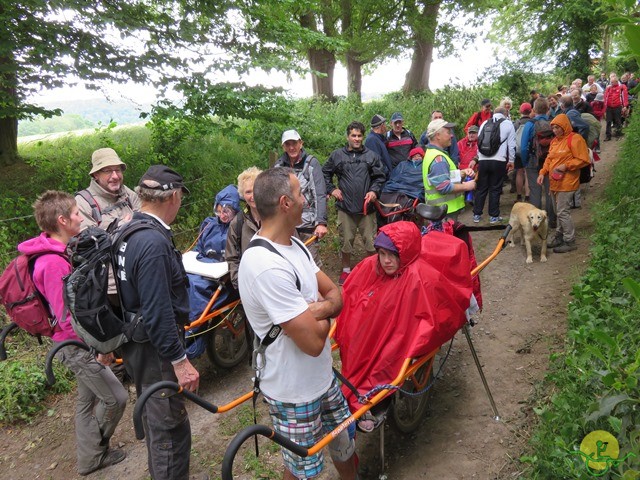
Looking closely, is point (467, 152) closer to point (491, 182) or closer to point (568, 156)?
point (491, 182)

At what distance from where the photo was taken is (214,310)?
4504 millimetres

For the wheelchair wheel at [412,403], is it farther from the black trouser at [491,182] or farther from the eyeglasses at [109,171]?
the black trouser at [491,182]

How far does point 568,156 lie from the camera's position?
6.50 metres

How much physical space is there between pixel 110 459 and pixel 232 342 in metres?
1.59

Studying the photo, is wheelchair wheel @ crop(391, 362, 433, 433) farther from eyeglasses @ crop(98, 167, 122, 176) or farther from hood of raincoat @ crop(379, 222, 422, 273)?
eyeglasses @ crop(98, 167, 122, 176)

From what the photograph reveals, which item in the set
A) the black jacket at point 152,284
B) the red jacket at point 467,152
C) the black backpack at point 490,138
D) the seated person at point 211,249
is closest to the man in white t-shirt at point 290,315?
the black jacket at point 152,284

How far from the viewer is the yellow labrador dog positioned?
21.7 ft

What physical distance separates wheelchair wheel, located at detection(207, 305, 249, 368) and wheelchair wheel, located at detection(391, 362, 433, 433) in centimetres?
196

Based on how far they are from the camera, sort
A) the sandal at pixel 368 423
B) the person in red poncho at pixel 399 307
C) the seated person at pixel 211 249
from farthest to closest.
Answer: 1. the seated person at pixel 211 249
2. the person in red poncho at pixel 399 307
3. the sandal at pixel 368 423

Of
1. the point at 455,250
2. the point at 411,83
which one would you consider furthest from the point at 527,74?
the point at 455,250

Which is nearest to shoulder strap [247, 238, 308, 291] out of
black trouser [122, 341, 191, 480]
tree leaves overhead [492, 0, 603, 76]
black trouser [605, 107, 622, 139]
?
black trouser [122, 341, 191, 480]

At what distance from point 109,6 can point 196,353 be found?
5434mm

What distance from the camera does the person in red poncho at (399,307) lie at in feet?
10.0

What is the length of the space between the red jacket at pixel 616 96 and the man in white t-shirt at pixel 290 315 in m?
14.2
